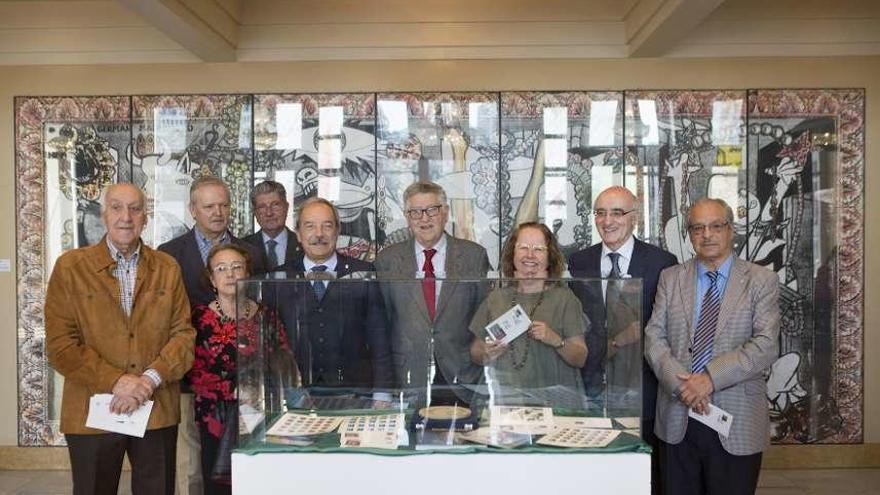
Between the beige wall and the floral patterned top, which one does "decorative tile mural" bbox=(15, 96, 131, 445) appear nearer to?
the beige wall

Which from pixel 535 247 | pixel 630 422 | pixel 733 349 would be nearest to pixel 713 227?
pixel 733 349

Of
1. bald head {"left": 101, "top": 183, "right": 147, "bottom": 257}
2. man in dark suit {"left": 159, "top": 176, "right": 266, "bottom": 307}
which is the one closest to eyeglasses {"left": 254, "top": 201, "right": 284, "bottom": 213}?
man in dark suit {"left": 159, "top": 176, "right": 266, "bottom": 307}

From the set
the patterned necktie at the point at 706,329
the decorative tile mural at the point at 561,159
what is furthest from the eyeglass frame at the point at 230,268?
the decorative tile mural at the point at 561,159

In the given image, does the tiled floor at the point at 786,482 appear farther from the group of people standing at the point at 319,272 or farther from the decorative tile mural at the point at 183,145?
the group of people standing at the point at 319,272

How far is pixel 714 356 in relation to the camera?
3.35m

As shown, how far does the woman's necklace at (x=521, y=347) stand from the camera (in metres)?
2.51

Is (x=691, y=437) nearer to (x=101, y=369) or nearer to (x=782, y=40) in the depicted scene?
(x=101, y=369)

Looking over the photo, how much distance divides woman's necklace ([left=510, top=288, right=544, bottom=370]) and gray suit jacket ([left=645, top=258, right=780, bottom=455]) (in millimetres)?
1070

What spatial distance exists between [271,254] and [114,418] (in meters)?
1.67

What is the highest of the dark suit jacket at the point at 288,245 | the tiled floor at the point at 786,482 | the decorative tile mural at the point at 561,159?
the decorative tile mural at the point at 561,159

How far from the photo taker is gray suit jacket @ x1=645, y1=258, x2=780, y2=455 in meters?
3.29

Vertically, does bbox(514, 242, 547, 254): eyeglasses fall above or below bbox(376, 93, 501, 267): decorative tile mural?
below

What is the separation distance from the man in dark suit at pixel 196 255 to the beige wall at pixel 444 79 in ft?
6.15

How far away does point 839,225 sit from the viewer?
18.8 ft
